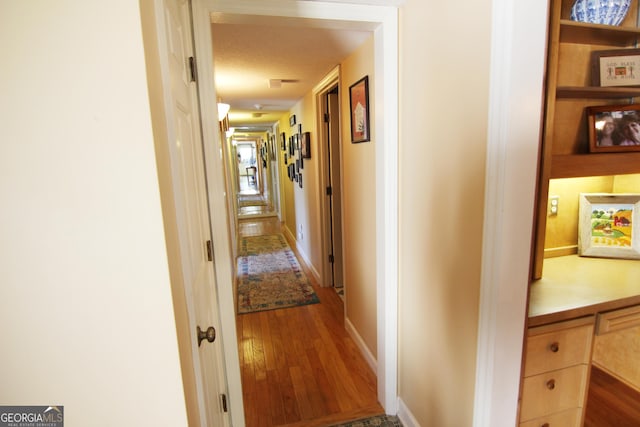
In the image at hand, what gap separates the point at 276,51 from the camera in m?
2.16

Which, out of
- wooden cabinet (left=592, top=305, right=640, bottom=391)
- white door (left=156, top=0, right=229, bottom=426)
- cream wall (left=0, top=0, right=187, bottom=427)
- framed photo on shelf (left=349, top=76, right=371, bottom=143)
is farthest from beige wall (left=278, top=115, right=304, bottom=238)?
cream wall (left=0, top=0, right=187, bottom=427)

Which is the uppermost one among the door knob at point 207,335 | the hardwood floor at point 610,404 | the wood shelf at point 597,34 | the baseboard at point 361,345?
the wood shelf at point 597,34

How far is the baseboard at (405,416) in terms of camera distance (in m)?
1.67

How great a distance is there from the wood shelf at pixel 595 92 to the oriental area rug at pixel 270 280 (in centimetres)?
266

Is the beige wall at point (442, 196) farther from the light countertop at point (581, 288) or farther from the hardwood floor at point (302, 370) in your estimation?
the hardwood floor at point (302, 370)

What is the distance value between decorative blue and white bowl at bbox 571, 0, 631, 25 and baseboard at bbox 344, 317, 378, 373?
2.16m

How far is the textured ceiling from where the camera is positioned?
1.53m

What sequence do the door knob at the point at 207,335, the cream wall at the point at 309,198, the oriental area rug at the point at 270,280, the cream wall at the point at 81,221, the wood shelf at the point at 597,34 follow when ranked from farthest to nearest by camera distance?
the cream wall at the point at 309,198 < the oriental area rug at the point at 270,280 < the wood shelf at the point at 597,34 < the door knob at the point at 207,335 < the cream wall at the point at 81,221

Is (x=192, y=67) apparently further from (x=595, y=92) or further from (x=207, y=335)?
(x=595, y=92)

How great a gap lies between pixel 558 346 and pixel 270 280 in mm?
3138

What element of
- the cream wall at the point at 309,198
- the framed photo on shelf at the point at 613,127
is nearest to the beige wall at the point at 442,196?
the framed photo on shelf at the point at 613,127

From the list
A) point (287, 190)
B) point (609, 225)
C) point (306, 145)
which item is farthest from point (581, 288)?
point (287, 190)

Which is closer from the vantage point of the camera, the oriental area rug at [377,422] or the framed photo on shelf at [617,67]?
the framed photo on shelf at [617,67]

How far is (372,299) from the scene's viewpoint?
2168 millimetres
